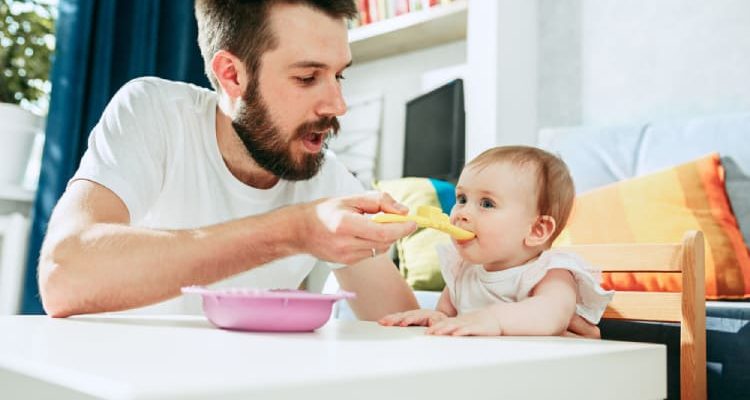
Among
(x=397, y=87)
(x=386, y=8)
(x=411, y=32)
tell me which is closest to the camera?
(x=411, y=32)

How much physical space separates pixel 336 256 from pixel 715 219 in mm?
1145

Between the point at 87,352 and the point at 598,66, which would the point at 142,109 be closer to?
the point at 87,352

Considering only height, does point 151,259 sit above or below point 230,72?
below

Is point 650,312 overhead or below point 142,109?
below

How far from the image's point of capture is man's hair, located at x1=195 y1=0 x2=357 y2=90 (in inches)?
55.6

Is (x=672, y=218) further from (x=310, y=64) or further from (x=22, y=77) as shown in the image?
(x=22, y=77)

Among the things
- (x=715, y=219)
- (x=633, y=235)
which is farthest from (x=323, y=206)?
(x=715, y=219)

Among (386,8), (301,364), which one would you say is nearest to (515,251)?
(301,364)

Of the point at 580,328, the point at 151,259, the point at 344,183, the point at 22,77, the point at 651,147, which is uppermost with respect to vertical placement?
the point at 22,77

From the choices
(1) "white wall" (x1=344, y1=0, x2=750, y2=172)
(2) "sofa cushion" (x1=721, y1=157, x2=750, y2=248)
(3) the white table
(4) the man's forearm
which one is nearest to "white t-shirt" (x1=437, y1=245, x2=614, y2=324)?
(3) the white table

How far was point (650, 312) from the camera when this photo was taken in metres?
1.13

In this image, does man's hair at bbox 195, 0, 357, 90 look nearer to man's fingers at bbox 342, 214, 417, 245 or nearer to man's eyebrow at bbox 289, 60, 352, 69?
man's eyebrow at bbox 289, 60, 352, 69

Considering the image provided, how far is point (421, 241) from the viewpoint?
2.00 meters

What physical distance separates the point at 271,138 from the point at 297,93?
11 centimetres
